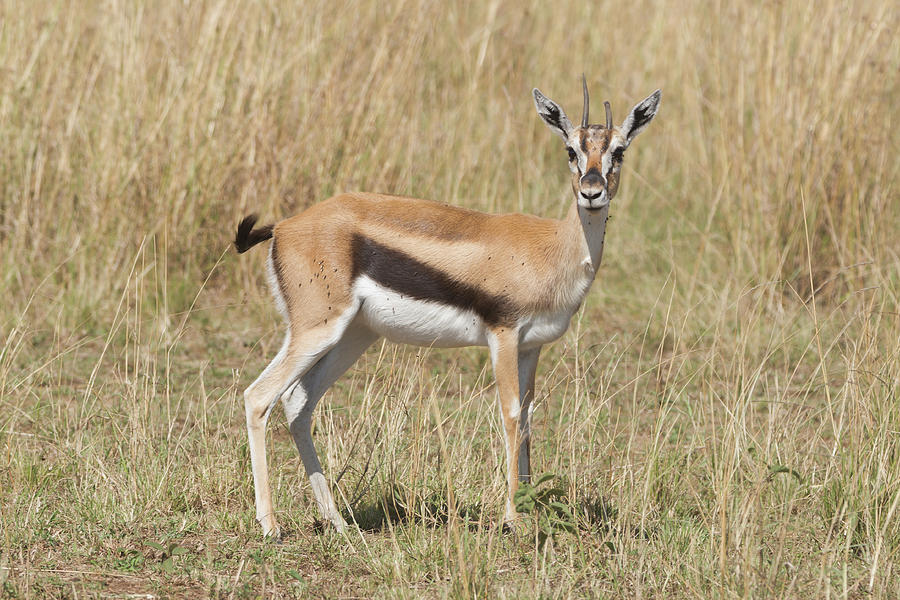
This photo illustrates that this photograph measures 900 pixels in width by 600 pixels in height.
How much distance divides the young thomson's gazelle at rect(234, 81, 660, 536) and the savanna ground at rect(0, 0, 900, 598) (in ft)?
1.16

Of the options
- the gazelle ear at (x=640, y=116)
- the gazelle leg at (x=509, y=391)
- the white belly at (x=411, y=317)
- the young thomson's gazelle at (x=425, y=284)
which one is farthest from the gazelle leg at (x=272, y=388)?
the gazelle ear at (x=640, y=116)

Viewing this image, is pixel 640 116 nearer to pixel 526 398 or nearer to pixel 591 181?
pixel 591 181

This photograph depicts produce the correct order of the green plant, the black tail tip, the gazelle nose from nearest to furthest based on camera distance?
the gazelle nose → the green plant → the black tail tip

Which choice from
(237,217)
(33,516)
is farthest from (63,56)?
(33,516)

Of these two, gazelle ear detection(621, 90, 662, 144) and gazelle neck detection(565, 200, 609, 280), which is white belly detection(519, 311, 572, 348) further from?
gazelle ear detection(621, 90, 662, 144)

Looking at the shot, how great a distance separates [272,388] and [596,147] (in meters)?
1.52

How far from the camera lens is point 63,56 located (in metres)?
7.76

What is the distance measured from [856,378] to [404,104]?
398cm

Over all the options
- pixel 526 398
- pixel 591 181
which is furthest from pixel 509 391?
pixel 591 181

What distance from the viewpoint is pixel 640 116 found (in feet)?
15.6

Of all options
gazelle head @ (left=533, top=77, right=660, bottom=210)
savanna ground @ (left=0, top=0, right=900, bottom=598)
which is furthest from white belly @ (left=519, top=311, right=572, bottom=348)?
gazelle head @ (left=533, top=77, right=660, bottom=210)

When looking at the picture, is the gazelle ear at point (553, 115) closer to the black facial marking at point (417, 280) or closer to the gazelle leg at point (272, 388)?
the black facial marking at point (417, 280)

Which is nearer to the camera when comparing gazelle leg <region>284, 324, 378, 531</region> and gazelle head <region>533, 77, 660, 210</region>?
gazelle head <region>533, 77, 660, 210</region>

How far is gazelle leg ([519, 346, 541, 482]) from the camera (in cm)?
486
